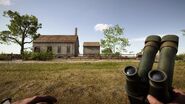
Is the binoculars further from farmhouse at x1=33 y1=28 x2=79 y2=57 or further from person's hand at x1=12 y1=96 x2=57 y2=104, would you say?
farmhouse at x1=33 y1=28 x2=79 y2=57

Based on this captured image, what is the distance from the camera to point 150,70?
3.33m

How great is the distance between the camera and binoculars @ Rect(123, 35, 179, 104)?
9.75 feet

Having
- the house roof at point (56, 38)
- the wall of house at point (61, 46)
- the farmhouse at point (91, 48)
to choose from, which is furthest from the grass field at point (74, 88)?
the farmhouse at point (91, 48)

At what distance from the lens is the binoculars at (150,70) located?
9.75 feet

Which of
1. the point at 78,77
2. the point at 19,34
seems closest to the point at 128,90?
the point at 78,77

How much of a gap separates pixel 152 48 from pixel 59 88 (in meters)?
6.84

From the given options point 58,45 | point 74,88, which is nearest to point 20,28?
point 58,45

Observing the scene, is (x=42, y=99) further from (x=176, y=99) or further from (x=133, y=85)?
(x=176, y=99)

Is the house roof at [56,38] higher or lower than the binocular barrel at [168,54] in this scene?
higher

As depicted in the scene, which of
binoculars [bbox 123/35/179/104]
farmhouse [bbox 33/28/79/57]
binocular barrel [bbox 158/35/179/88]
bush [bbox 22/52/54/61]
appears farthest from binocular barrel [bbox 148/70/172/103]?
farmhouse [bbox 33/28/79/57]

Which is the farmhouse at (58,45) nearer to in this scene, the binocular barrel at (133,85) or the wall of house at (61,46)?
the wall of house at (61,46)

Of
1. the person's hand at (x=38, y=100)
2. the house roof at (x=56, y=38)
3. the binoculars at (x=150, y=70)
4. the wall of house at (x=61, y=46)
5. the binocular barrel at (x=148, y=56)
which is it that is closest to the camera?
the person's hand at (x=38, y=100)

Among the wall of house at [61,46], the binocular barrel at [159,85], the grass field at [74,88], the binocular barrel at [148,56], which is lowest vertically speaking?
the grass field at [74,88]

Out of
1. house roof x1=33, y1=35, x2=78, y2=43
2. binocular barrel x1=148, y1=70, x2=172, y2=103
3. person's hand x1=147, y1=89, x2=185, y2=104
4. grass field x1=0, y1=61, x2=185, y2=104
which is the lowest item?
grass field x1=0, y1=61, x2=185, y2=104
